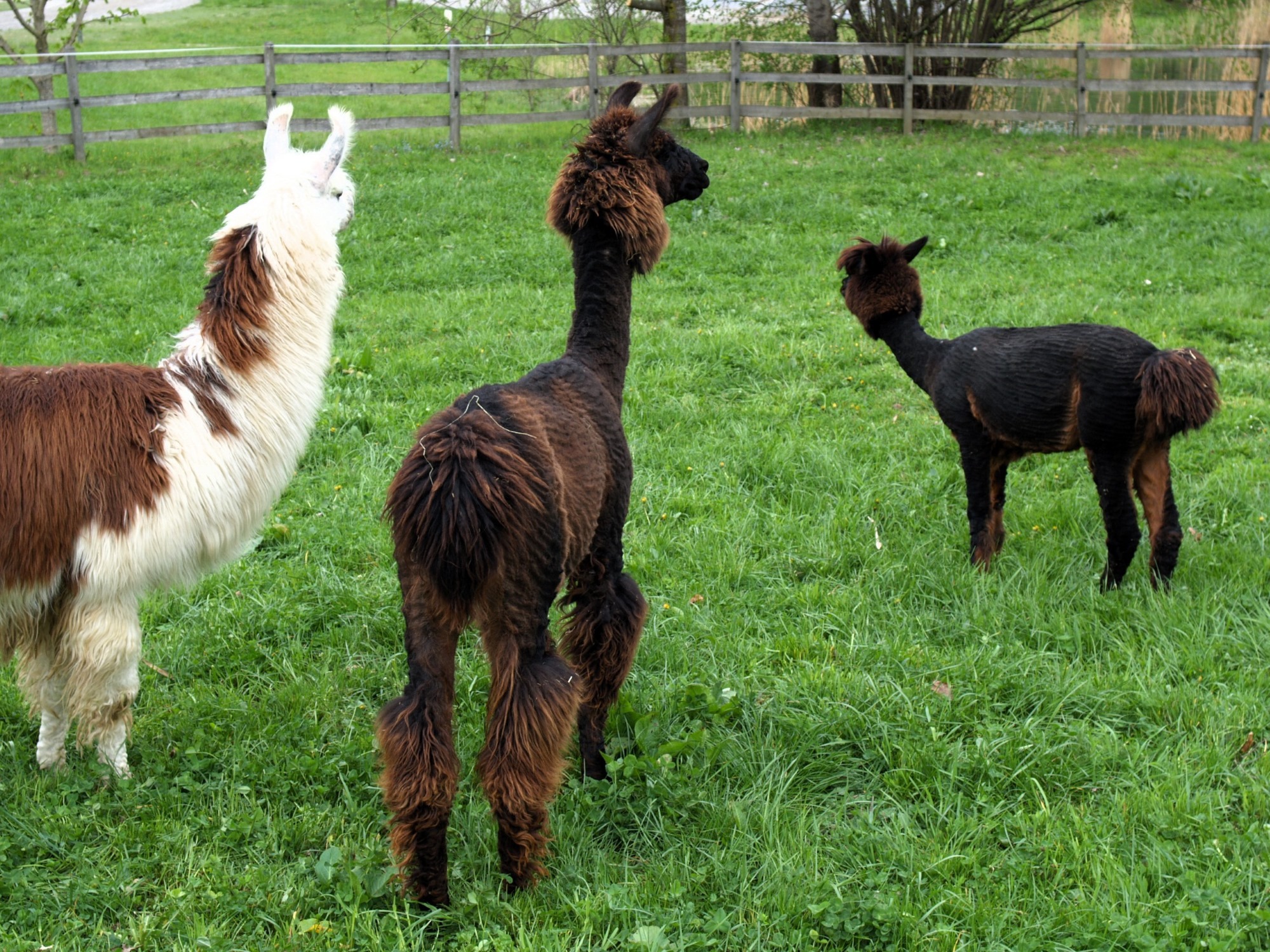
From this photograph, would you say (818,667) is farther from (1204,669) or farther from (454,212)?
(454,212)

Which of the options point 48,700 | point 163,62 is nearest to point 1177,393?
point 48,700

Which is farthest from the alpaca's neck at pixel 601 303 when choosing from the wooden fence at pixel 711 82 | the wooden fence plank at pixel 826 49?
the wooden fence plank at pixel 826 49

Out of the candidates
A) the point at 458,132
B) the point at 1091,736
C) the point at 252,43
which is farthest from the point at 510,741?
the point at 252,43

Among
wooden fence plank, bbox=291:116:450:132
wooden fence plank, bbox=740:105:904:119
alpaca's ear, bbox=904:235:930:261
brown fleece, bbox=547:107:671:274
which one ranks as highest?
wooden fence plank, bbox=740:105:904:119

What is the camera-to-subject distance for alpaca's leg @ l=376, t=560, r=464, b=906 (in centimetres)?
267

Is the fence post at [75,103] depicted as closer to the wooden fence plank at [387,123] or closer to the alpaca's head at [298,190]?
the wooden fence plank at [387,123]

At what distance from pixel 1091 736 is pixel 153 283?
8.63m

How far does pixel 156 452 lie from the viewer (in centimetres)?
328

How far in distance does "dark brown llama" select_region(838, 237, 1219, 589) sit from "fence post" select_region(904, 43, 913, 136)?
1333 centimetres

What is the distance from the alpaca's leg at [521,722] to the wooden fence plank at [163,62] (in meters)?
14.4

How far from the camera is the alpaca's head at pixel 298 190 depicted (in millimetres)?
3492

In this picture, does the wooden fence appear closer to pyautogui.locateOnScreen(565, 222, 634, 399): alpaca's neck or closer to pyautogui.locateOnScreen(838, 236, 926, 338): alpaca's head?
pyautogui.locateOnScreen(838, 236, 926, 338): alpaca's head

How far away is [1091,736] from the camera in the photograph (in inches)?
139

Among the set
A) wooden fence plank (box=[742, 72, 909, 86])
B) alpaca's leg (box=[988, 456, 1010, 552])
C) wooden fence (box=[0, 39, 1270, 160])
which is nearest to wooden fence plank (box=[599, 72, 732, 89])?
wooden fence (box=[0, 39, 1270, 160])
